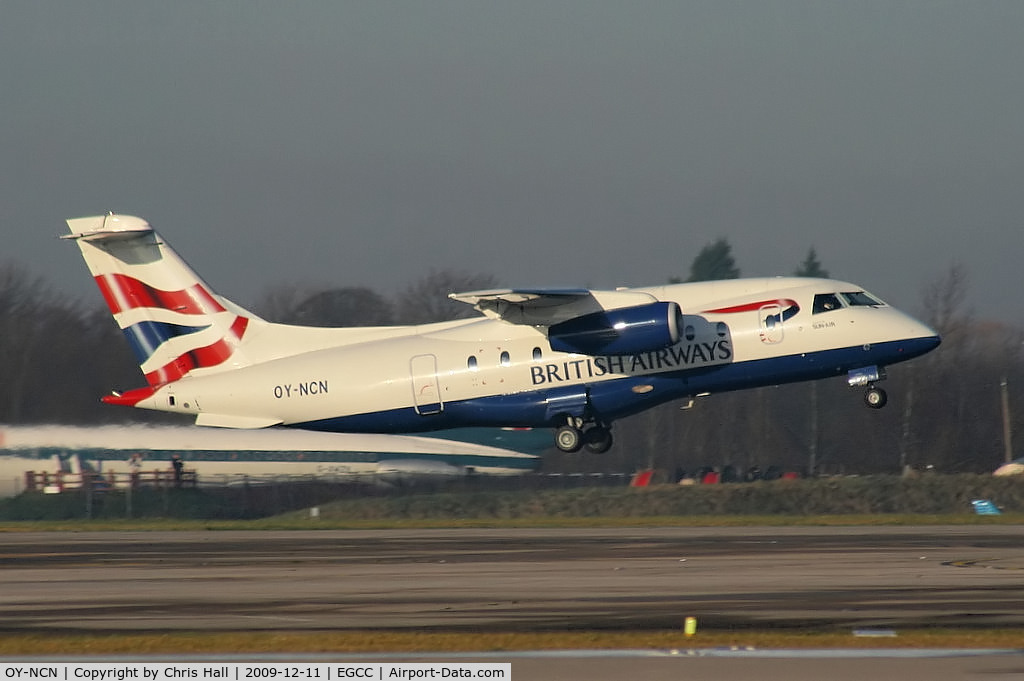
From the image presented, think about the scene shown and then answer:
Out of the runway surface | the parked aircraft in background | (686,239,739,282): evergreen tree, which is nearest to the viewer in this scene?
the runway surface

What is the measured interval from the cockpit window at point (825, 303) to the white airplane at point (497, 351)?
2cm

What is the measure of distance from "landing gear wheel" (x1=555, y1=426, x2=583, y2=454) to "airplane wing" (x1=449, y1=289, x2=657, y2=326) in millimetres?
2752

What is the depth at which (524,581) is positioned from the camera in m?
18.2

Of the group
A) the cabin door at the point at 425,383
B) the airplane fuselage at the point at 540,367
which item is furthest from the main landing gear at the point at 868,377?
the cabin door at the point at 425,383

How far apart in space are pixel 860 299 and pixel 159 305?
17.1 m

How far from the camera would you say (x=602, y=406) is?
2980 centimetres

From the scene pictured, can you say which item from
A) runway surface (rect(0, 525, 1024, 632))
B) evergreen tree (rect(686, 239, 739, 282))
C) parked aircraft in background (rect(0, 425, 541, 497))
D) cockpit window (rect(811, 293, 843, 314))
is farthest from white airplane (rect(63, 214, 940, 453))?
evergreen tree (rect(686, 239, 739, 282))

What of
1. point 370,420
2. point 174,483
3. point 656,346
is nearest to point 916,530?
point 656,346

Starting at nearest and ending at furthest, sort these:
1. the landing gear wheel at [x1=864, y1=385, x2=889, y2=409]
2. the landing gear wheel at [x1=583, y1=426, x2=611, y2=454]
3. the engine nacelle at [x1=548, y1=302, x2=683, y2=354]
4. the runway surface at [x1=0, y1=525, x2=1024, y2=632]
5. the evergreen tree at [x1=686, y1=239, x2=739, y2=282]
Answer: the runway surface at [x1=0, y1=525, x2=1024, y2=632] → the engine nacelle at [x1=548, y1=302, x2=683, y2=354] → the landing gear wheel at [x1=864, y1=385, x2=889, y2=409] → the landing gear wheel at [x1=583, y1=426, x2=611, y2=454] → the evergreen tree at [x1=686, y1=239, x2=739, y2=282]

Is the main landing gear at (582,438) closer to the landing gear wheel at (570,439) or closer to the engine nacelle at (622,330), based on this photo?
the landing gear wheel at (570,439)

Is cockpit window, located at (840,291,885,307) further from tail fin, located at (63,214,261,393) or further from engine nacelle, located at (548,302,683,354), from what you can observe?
tail fin, located at (63,214,261,393)

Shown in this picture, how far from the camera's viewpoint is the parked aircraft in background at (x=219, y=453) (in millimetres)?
35781

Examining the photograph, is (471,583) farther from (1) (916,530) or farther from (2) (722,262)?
(2) (722,262)

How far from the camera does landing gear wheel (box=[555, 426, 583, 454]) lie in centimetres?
3006
